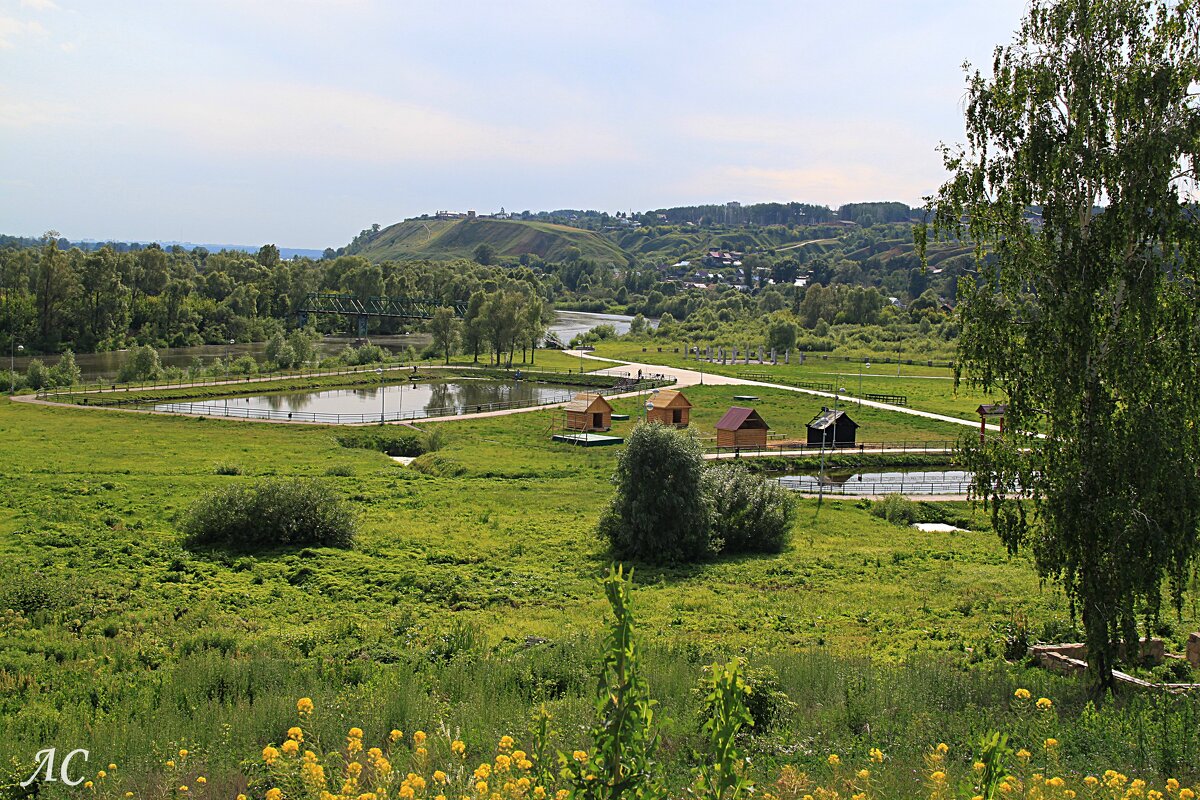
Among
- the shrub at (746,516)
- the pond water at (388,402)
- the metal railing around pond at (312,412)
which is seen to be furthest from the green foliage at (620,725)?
the pond water at (388,402)

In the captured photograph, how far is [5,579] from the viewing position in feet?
62.2

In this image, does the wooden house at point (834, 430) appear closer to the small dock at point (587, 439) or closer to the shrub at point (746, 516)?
the small dock at point (587, 439)

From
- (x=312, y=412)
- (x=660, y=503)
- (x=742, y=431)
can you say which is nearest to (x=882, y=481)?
(x=742, y=431)

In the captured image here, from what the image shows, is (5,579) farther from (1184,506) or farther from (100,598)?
(1184,506)

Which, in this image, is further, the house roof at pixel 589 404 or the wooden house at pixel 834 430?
the house roof at pixel 589 404

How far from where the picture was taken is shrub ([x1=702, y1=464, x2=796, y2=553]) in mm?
27923

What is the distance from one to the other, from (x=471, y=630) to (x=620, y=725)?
1240 cm

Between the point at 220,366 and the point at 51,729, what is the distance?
75.0 m

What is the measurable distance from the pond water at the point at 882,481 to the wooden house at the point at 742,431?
4.31 metres

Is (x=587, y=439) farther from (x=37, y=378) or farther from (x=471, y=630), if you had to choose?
(x=37, y=378)

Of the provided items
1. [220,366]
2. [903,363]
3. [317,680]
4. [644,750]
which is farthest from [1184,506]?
[903,363]

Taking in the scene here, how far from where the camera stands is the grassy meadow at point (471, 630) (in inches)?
406

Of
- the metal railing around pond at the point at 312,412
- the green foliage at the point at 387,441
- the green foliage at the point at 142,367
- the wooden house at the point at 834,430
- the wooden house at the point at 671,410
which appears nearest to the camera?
the green foliage at the point at 387,441

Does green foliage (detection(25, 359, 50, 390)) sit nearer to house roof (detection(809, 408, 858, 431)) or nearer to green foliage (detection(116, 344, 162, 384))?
green foliage (detection(116, 344, 162, 384))
